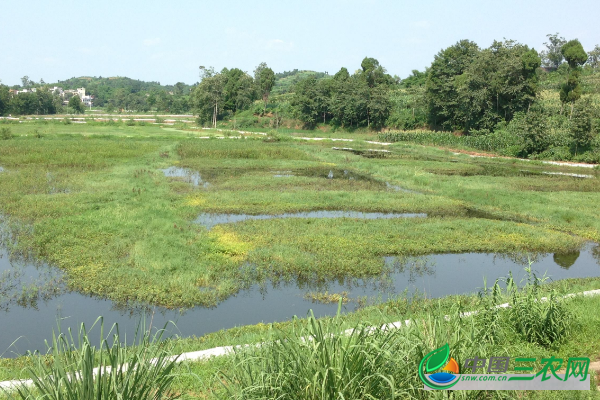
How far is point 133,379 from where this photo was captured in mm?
3459

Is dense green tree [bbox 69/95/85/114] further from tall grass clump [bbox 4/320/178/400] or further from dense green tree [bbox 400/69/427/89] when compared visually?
tall grass clump [bbox 4/320/178/400]

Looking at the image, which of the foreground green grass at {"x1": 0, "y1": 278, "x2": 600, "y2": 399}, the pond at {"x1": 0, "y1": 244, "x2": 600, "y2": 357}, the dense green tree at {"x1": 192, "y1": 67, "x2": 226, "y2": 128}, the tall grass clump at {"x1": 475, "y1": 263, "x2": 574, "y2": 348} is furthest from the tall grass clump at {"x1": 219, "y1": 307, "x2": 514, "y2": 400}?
the dense green tree at {"x1": 192, "y1": 67, "x2": 226, "y2": 128}

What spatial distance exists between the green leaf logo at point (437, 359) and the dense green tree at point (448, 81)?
36.7 meters

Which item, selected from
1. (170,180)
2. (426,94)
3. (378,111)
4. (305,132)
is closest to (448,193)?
(170,180)

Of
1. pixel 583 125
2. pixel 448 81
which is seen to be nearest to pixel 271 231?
pixel 583 125

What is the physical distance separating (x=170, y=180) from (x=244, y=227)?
8.13 m

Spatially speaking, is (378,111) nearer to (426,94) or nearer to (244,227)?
(426,94)

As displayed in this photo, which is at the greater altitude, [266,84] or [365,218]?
[266,84]

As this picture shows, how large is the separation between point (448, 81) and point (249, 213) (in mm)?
29756
